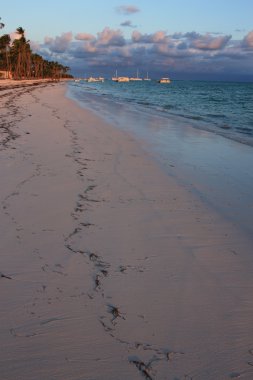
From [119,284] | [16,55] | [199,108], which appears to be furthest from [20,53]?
[119,284]

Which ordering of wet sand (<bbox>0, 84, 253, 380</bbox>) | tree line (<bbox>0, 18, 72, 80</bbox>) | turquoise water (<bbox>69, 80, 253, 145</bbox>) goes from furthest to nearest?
tree line (<bbox>0, 18, 72, 80</bbox>) < turquoise water (<bbox>69, 80, 253, 145</bbox>) < wet sand (<bbox>0, 84, 253, 380</bbox>)

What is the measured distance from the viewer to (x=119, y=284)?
332cm

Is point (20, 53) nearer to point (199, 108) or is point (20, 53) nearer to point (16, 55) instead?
point (16, 55)

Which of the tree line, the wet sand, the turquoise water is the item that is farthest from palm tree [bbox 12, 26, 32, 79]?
the wet sand

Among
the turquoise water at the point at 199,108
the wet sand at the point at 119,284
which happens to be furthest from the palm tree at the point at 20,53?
the wet sand at the point at 119,284

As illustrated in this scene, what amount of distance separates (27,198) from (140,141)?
683 centimetres

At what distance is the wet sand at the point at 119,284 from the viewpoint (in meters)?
2.43

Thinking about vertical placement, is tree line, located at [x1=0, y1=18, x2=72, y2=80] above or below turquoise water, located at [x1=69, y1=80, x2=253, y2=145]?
above

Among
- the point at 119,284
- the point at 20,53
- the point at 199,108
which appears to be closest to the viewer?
the point at 119,284

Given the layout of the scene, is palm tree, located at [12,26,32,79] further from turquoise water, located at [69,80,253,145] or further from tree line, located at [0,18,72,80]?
turquoise water, located at [69,80,253,145]

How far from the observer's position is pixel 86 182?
21.4 ft

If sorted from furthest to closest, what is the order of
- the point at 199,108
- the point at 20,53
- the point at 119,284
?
the point at 20,53 → the point at 199,108 → the point at 119,284

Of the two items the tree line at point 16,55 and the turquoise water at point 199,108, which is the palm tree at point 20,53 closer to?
the tree line at point 16,55

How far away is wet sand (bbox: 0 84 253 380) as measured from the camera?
243 centimetres
